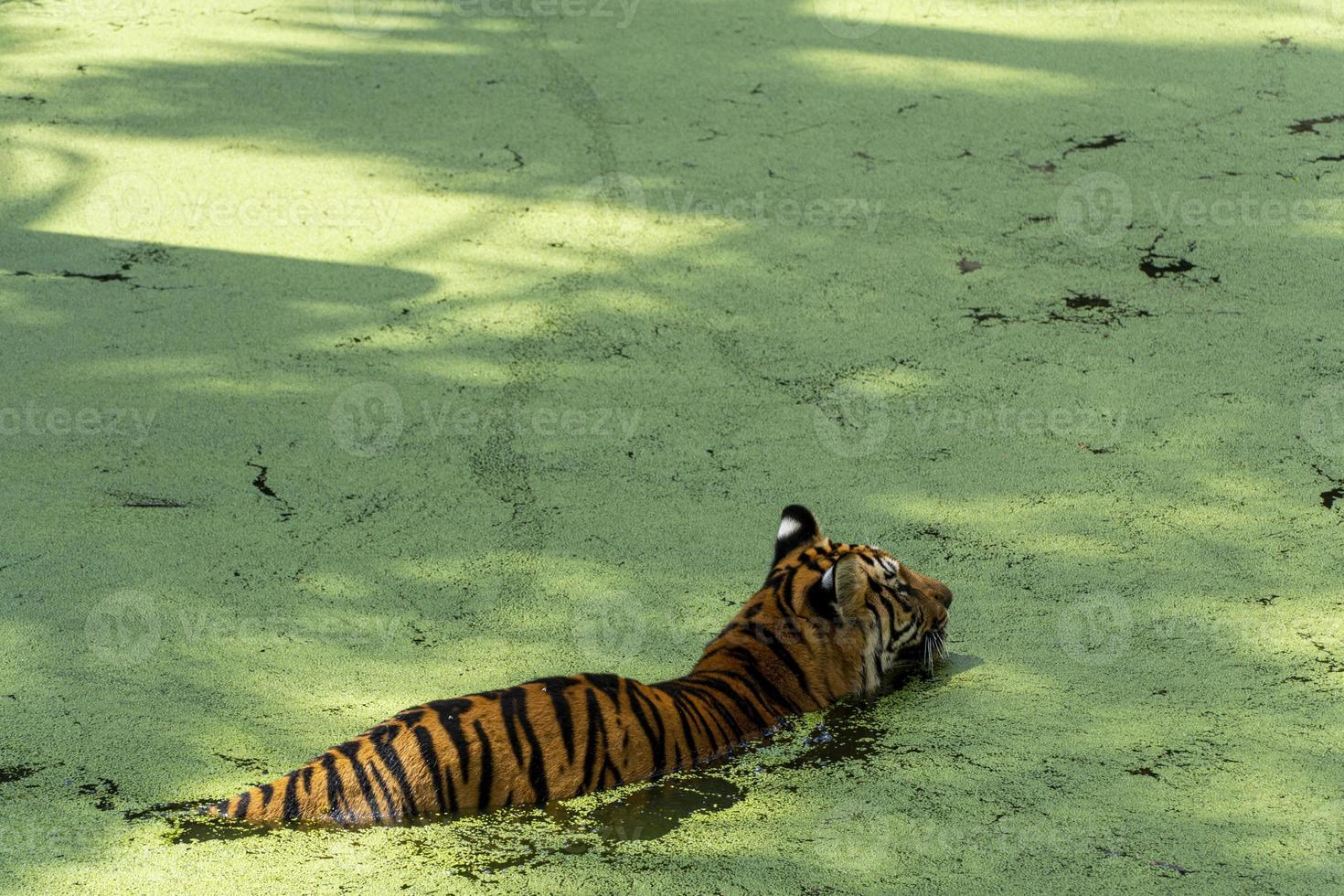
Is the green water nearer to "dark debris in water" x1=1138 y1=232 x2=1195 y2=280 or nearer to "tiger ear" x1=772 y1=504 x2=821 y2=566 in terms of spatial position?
"dark debris in water" x1=1138 y1=232 x2=1195 y2=280

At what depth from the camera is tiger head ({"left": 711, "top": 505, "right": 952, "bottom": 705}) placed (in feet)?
8.27

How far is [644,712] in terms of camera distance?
2.31 metres

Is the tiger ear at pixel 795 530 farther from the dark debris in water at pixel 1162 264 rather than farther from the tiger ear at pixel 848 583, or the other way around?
the dark debris in water at pixel 1162 264

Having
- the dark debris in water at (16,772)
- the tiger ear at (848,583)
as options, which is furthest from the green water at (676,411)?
the tiger ear at (848,583)

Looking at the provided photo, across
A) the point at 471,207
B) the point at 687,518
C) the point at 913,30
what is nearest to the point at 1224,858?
the point at 687,518

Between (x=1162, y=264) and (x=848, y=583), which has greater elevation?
(x=1162, y=264)

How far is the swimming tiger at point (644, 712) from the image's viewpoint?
218cm

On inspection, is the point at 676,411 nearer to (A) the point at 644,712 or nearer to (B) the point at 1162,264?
(A) the point at 644,712

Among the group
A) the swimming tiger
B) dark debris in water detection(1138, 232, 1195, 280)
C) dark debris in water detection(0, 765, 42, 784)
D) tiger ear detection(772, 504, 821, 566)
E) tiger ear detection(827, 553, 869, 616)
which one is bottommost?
dark debris in water detection(0, 765, 42, 784)

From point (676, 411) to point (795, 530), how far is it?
845 millimetres

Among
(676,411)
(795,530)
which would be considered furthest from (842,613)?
(676,411)

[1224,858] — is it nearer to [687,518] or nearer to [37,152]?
[687,518]

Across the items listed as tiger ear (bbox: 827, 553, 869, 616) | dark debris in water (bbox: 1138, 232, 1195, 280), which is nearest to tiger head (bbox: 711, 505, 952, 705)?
tiger ear (bbox: 827, 553, 869, 616)

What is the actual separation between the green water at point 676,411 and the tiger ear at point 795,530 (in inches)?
7.4
